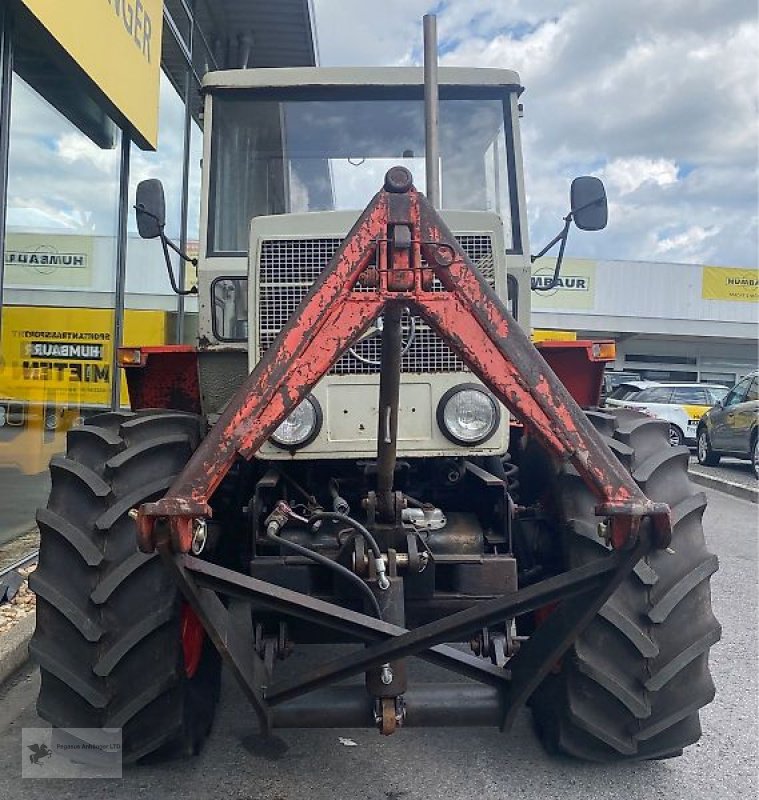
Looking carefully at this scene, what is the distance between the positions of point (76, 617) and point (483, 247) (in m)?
2.03

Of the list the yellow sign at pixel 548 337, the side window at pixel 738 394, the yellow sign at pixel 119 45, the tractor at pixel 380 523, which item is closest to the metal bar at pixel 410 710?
the tractor at pixel 380 523

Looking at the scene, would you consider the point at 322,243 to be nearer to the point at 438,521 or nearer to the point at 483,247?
the point at 483,247

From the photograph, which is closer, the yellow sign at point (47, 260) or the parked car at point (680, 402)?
the yellow sign at point (47, 260)

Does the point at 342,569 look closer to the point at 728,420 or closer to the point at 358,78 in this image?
the point at 358,78

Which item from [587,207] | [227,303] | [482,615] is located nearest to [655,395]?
[587,207]

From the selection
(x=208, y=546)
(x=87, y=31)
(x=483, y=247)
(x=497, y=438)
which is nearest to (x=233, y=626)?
(x=208, y=546)

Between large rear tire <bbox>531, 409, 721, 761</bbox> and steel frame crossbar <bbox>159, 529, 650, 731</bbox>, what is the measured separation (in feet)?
1.08

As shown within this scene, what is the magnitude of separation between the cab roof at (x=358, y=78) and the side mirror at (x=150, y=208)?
572 mm

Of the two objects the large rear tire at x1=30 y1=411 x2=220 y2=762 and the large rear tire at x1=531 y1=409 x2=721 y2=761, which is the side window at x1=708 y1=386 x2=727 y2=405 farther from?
the large rear tire at x1=30 y1=411 x2=220 y2=762

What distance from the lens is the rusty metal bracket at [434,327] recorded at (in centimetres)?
212

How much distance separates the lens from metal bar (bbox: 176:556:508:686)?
7.37 feet

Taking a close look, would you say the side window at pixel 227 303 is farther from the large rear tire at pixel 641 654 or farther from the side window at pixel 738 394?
the side window at pixel 738 394

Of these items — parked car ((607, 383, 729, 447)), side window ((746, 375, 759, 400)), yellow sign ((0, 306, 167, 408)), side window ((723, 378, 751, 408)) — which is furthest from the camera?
parked car ((607, 383, 729, 447))

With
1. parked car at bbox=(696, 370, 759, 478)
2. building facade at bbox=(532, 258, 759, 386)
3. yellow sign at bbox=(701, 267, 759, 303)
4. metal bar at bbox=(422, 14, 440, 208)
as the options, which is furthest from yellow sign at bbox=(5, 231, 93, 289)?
yellow sign at bbox=(701, 267, 759, 303)
